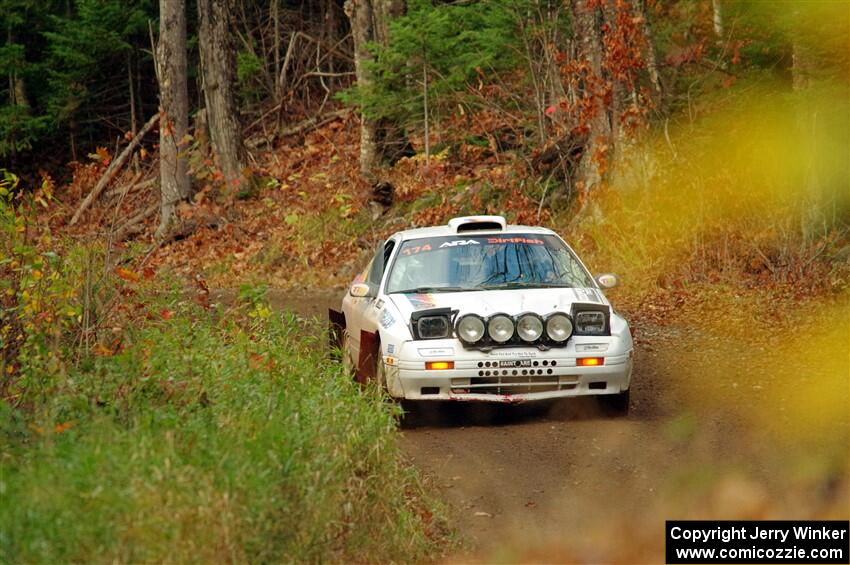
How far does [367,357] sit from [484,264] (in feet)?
4.82

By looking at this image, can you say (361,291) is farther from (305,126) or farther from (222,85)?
(305,126)

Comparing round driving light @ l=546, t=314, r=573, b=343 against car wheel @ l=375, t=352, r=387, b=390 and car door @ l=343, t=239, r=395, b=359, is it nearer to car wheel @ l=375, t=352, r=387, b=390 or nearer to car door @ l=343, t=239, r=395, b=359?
car wheel @ l=375, t=352, r=387, b=390

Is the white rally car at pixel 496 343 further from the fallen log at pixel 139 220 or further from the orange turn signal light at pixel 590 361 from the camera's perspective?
the fallen log at pixel 139 220


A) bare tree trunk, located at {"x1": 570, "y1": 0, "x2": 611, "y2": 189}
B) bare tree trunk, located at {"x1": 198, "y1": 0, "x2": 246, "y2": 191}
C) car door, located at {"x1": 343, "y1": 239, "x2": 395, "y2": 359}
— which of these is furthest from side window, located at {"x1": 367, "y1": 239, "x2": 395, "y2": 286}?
bare tree trunk, located at {"x1": 198, "y1": 0, "x2": 246, "y2": 191}

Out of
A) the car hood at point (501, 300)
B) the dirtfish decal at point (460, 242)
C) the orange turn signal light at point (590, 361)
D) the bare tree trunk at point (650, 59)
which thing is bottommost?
the orange turn signal light at point (590, 361)

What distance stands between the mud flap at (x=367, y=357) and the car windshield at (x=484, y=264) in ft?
2.00

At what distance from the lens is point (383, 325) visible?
10000mm

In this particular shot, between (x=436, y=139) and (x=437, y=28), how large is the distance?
9.73ft

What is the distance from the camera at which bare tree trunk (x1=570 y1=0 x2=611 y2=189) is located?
19.4 m

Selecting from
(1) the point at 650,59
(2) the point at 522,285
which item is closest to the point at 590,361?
(2) the point at 522,285

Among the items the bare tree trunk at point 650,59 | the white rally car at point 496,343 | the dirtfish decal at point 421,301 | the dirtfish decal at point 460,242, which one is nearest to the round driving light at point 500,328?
the white rally car at point 496,343

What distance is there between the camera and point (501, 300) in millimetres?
9969

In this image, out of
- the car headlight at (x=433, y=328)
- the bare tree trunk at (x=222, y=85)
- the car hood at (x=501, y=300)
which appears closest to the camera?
the car headlight at (x=433, y=328)

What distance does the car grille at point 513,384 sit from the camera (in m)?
9.62
